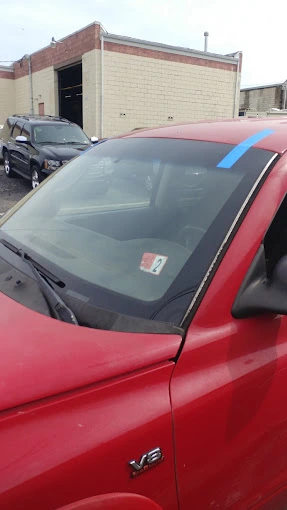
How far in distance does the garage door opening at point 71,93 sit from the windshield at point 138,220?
22783 mm

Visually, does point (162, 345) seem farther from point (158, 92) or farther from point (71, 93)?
point (71, 93)

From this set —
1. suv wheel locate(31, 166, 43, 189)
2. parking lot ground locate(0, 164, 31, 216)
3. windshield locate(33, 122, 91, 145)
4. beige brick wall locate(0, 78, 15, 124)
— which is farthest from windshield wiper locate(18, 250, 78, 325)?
beige brick wall locate(0, 78, 15, 124)

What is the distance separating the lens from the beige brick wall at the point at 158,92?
19984 mm

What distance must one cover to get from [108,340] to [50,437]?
0.32m

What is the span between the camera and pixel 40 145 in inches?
440

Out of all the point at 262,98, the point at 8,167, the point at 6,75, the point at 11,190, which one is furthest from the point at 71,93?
the point at 262,98

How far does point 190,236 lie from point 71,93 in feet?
86.0

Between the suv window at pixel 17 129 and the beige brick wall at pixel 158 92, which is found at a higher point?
the beige brick wall at pixel 158 92

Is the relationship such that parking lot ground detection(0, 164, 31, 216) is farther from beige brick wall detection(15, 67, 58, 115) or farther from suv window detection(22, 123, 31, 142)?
beige brick wall detection(15, 67, 58, 115)

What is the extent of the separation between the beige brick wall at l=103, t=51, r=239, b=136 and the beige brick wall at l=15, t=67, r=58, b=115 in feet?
17.7

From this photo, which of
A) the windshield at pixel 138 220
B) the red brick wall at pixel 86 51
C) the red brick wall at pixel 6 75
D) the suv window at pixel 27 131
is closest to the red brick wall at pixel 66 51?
the red brick wall at pixel 86 51

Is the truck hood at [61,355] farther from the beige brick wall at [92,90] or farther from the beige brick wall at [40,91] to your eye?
the beige brick wall at [40,91]

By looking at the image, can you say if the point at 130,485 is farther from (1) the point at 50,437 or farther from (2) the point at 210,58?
(2) the point at 210,58

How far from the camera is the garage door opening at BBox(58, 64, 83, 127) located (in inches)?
939
